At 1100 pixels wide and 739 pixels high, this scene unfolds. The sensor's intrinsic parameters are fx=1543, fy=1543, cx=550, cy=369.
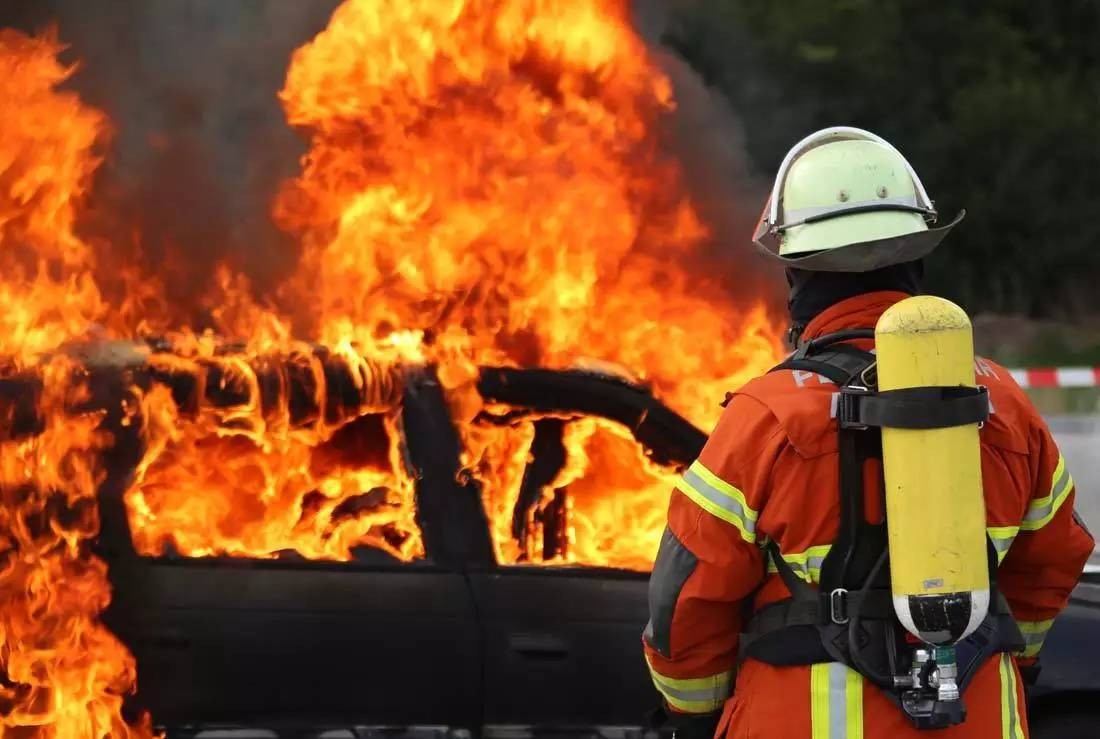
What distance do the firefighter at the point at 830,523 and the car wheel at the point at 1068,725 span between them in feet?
5.69

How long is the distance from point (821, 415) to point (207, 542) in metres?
2.32

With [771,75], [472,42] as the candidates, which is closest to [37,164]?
[472,42]

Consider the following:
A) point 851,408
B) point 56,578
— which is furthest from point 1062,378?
point 851,408

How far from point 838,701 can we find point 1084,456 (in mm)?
11443

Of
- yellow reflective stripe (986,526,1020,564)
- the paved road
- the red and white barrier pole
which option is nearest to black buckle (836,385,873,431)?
yellow reflective stripe (986,526,1020,564)

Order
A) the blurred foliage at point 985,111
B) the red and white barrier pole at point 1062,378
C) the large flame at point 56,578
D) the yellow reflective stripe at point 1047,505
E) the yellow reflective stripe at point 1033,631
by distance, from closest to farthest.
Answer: the yellow reflective stripe at point 1047,505
the yellow reflective stripe at point 1033,631
the large flame at point 56,578
the red and white barrier pole at point 1062,378
the blurred foliage at point 985,111

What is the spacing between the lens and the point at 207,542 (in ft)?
14.1

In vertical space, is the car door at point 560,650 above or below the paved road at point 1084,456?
below

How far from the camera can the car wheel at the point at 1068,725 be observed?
429cm

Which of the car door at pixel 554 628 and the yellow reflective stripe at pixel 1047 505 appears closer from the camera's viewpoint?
the yellow reflective stripe at pixel 1047 505

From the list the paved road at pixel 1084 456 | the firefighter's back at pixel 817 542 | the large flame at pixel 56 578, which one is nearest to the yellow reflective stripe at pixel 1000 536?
the firefighter's back at pixel 817 542

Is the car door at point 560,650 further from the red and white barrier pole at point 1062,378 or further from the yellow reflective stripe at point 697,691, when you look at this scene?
the red and white barrier pole at point 1062,378

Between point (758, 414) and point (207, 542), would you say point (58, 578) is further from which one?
point (758, 414)

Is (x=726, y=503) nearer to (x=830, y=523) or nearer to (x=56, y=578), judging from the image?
(x=830, y=523)
